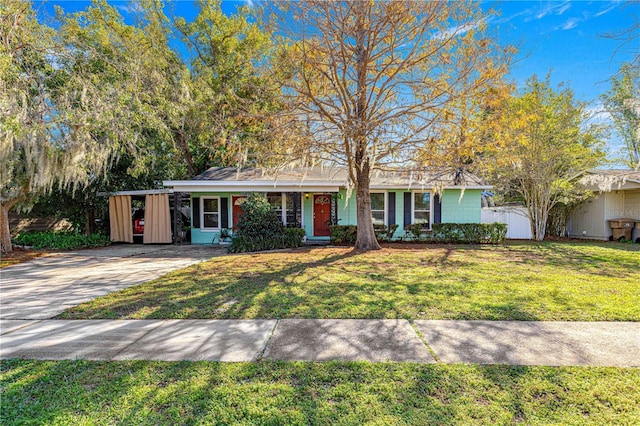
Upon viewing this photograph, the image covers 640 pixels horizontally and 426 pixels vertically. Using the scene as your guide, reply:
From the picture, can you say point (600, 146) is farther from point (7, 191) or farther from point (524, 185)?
point (7, 191)

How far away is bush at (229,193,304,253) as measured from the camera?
1045 cm

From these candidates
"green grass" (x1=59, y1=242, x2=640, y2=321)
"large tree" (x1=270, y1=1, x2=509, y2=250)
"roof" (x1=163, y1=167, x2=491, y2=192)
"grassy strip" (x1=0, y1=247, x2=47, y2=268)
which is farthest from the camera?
"roof" (x1=163, y1=167, x2=491, y2=192)

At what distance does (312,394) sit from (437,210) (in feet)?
39.2

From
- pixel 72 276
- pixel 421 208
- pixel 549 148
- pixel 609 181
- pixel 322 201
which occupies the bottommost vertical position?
pixel 72 276

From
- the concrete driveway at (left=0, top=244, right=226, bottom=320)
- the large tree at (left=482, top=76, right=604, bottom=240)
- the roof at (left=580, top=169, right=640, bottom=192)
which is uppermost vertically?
the large tree at (left=482, top=76, right=604, bottom=240)

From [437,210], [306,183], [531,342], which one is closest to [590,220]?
[437,210]

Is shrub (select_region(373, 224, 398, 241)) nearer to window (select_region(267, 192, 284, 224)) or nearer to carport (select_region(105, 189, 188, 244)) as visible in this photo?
window (select_region(267, 192, 284, 224))

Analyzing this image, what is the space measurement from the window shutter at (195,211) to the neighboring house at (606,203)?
1632 centimetres

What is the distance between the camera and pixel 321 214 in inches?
538

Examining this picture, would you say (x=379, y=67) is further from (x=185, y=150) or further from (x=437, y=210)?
Answer: (x=185, y=150)

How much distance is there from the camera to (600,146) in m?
13.8

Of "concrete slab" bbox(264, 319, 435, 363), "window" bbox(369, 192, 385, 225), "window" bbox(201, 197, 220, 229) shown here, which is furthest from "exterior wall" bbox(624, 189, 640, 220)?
"window" bbox(201, 197, 220, 229)

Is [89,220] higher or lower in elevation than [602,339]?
higher

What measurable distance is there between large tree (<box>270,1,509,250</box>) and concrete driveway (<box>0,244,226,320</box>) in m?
5.21
